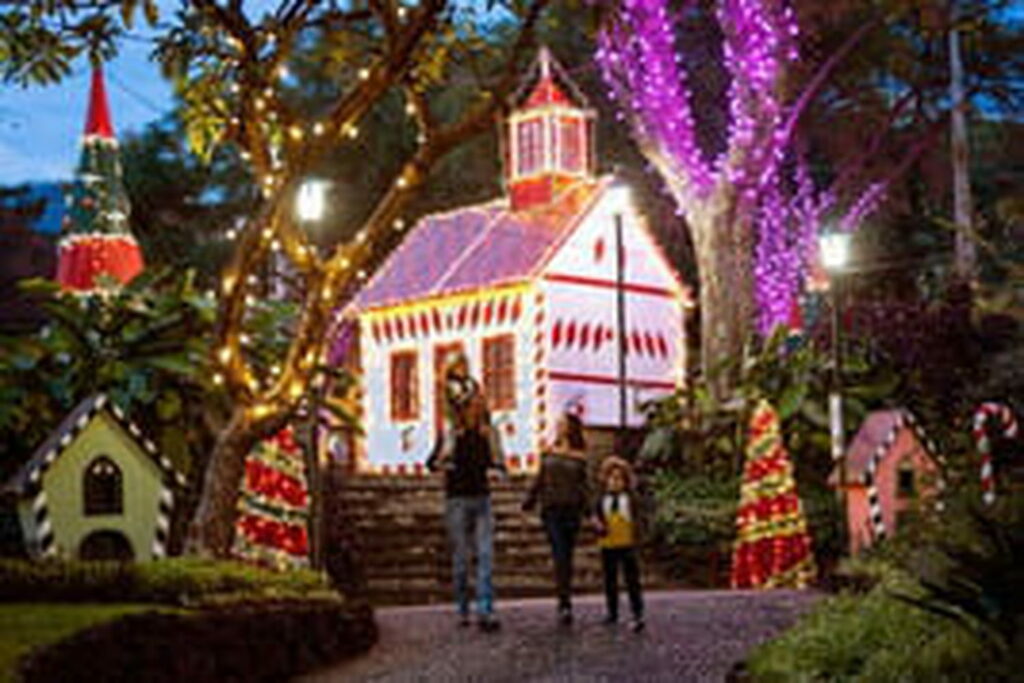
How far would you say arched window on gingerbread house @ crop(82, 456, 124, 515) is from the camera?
49.2 ft

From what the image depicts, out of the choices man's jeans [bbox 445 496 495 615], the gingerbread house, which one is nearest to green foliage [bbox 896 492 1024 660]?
man's jeans [bbox 445 496 495 615]

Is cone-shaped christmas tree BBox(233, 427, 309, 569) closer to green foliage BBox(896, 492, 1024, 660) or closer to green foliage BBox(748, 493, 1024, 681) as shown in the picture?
green foliage BBox(748, 493, 1024, 681)

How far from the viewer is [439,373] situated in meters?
32.0

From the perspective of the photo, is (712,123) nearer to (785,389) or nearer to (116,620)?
(785,389)

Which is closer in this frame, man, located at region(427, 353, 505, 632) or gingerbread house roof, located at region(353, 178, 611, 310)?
man, located at region(427, 353, 505, 632)

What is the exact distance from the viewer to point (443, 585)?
2212 cm

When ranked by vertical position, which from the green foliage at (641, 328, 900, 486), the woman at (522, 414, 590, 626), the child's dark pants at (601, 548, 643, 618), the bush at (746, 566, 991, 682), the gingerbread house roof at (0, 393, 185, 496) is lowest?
the bush at (746, 566, 991, 682)

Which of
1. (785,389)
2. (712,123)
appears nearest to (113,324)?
(785,389)

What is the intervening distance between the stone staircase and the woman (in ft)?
21.1

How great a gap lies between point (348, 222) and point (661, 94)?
57.0 ft

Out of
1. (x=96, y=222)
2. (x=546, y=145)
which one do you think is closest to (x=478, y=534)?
(x=96, y=222)

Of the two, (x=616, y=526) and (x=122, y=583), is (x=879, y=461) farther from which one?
(x=122, y=583)

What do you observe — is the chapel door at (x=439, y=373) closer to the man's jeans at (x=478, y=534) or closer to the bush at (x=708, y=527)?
the bush at (x=708, y=527)

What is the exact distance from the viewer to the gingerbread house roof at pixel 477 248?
100 feet
